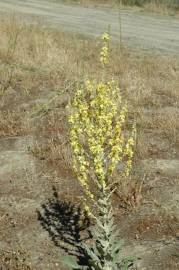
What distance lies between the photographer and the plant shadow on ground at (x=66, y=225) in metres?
5.64

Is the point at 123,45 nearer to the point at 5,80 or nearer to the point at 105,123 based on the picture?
the point at 5,80

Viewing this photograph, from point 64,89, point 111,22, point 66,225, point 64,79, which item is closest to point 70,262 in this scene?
point 66,225

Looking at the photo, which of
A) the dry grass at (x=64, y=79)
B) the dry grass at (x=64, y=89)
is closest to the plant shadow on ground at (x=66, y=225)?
the dry grass at (x=64, y=89)

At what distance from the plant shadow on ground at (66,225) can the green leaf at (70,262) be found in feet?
0.67

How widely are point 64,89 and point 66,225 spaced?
4533mm

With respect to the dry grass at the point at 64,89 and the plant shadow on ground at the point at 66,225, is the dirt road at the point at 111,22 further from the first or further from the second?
the plant shadow on ground at the point at 66,225

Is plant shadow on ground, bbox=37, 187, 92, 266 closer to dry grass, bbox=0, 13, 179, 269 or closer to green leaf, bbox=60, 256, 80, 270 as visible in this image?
green leaf, bbox=60, 256, 80, 270

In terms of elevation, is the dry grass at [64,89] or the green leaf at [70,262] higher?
the green leaf at [70,262]

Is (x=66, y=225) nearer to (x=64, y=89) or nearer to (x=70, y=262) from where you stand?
(x=70, y=262)

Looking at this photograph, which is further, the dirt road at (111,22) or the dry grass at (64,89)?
the dirt road at (111,22)

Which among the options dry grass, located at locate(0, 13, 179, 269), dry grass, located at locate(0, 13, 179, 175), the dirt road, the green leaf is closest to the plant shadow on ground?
the green leaf

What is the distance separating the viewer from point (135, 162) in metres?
7.47

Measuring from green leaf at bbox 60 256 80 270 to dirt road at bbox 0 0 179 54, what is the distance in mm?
10464

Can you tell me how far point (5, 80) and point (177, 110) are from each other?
3481 mm
